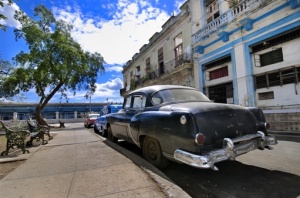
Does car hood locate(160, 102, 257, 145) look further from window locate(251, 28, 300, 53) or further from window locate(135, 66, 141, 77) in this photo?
window locate(135, 66, 141, 77)

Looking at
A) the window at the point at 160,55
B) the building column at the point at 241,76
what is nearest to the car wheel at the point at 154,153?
the building column at the point at 241,76

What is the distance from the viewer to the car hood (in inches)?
138

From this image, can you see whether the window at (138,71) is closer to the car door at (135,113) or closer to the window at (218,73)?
the window at (218,73)

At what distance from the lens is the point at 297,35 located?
9.51 m

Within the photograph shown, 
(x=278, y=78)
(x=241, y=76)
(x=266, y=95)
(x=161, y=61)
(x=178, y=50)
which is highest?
(x=178, y=50)

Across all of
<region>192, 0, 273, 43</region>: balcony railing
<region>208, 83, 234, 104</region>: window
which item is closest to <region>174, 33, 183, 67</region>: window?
<region>192, 0, 273, 43</region>: balcony railing

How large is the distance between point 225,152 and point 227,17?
11479mm

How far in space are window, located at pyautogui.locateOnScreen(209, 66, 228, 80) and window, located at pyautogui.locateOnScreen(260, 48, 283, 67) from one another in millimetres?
2614

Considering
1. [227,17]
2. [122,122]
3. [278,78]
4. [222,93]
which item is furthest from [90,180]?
[227,17]

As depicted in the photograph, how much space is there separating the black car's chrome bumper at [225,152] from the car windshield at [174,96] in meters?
1.49

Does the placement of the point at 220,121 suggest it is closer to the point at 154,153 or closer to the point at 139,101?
the point at 154,153

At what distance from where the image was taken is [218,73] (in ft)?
47.2

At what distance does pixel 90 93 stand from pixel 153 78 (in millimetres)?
9940

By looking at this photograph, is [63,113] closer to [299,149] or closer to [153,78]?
[153,78]
